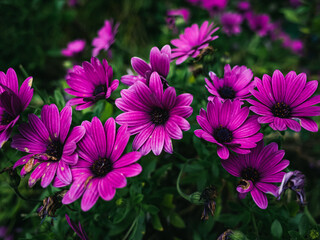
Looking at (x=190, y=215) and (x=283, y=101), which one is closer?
(x=283, y=101)

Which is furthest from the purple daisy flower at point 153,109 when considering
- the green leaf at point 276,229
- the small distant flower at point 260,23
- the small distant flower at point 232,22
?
the small distant flower at point 260,23

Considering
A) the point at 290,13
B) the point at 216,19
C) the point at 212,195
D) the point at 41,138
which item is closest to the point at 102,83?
the point at 41,138

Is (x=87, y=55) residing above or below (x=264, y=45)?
above

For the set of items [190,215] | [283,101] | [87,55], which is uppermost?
[283,101]

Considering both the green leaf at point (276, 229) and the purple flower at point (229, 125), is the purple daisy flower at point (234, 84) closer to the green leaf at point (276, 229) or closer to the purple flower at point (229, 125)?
the purple flower at point (229, 125)

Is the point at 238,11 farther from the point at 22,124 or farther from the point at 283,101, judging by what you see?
the point at 22,124

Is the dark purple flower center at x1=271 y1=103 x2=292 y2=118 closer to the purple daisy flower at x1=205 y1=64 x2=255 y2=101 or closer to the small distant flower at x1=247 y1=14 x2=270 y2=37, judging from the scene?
the purple daisy flower at x1=205 y1=64 x2=255 y2=101

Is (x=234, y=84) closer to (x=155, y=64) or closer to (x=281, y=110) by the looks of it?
(x=281, y=110)
